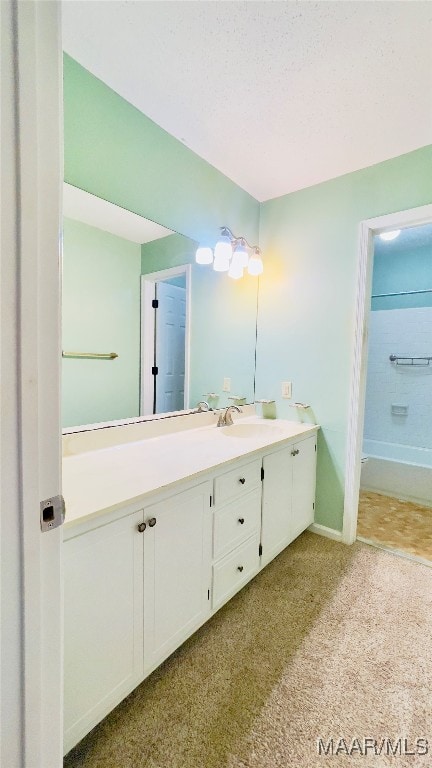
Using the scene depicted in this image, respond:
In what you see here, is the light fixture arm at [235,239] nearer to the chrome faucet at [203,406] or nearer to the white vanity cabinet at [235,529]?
the chrome faucet at [203,406]

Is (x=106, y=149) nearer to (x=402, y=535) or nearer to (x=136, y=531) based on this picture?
(x=136, y=531)

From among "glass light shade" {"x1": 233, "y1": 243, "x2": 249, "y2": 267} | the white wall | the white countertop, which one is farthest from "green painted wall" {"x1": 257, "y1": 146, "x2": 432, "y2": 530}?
the white wall

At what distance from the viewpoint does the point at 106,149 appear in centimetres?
138

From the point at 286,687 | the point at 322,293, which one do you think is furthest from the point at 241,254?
the point at 286,687

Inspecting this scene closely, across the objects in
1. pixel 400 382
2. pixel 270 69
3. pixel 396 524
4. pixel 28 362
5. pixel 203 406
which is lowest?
pixel 396 524

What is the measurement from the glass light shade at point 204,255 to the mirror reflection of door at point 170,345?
0.19m

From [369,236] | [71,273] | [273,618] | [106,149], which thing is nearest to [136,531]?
[273,618]

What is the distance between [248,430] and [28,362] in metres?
1.72

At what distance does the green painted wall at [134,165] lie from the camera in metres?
1.28

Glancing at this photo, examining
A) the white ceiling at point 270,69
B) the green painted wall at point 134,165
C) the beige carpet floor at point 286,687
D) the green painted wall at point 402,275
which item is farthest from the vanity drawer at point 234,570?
the green painted wall at point 402,275

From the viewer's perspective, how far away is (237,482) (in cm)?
143

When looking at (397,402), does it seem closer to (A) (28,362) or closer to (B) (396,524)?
(B) (396,524)

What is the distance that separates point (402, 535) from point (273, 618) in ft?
4.24

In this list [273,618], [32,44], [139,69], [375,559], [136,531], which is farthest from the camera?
[375,559]
